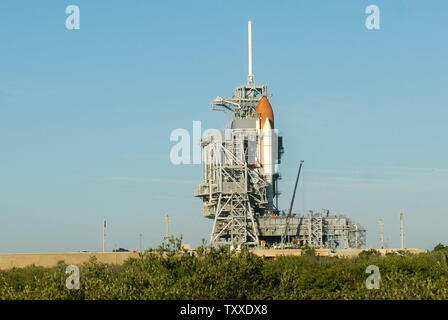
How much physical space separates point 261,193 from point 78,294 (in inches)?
3016

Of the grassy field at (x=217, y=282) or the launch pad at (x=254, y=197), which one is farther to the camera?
the launch pad at (x=254, y=197)

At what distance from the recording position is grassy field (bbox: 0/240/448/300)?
Result: 52106mm

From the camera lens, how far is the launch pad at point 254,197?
128 metres

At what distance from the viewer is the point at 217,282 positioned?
5834 centimetres

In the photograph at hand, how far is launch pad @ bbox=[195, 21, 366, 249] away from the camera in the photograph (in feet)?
421

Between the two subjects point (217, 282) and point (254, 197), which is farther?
point (254, 197)

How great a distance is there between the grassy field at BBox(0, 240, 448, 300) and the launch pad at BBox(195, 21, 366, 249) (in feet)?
157

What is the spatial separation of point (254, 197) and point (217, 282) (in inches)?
2833

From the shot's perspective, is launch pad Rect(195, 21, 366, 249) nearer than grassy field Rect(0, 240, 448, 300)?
No

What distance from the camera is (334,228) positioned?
131875 millimetres

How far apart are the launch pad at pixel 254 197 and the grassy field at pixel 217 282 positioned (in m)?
47.9
